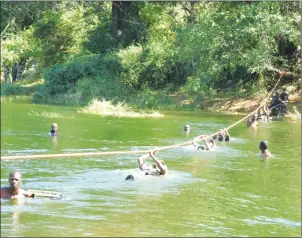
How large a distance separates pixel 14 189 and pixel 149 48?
103ft

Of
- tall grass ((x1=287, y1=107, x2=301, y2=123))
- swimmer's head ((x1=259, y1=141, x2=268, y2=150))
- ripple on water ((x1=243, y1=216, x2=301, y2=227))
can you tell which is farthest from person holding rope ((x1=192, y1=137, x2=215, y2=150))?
tall grass ((x1=287, y1=107, x2=301, y2=123))

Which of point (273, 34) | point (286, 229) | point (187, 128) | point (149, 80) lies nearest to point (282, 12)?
point (273, 34)

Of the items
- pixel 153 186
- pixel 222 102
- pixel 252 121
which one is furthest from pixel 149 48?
pixel 153 186

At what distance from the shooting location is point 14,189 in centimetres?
1157

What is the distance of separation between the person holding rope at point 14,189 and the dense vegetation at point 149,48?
76.0 feet

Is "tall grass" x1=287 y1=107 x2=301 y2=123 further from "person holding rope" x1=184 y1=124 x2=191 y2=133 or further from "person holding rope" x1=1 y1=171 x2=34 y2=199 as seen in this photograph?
"person holding rope" x1=1 y1=171 x2=34 y2=199

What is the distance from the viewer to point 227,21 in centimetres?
3528

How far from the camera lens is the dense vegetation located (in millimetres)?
34750

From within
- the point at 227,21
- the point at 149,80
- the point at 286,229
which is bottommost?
the point at 286,229

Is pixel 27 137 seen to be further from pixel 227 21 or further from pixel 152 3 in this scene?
Answer: pixel 152 3

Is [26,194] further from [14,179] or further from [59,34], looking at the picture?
[59,34]

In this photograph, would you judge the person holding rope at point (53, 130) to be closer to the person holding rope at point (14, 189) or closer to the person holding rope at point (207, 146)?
the person holding rope at point (207, 146)

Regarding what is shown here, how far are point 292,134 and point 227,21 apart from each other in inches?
418

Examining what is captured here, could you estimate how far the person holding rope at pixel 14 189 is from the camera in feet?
37.6
